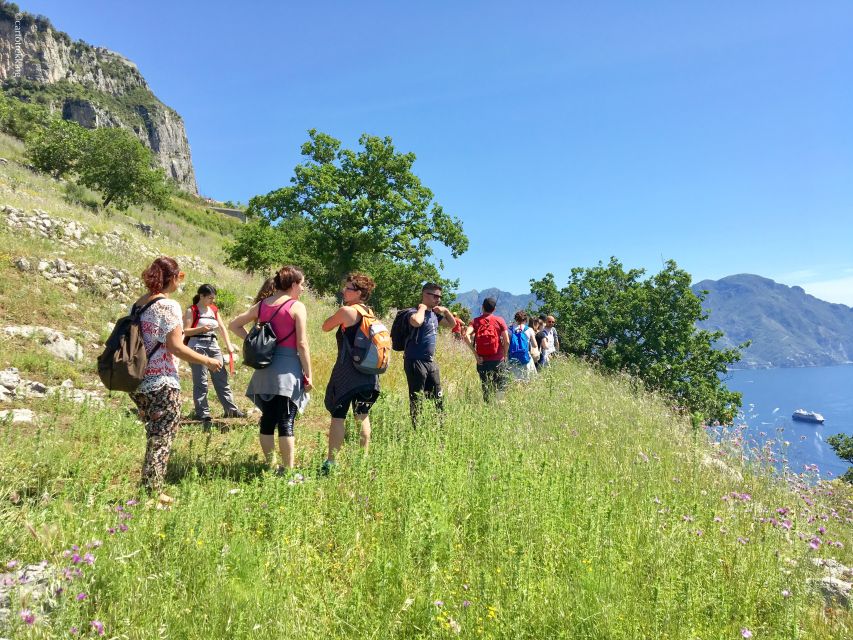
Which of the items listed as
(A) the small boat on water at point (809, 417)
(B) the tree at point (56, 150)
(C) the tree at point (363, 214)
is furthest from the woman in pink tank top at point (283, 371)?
(A) the small boat on water at point (809, 417)

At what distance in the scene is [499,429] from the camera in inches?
209

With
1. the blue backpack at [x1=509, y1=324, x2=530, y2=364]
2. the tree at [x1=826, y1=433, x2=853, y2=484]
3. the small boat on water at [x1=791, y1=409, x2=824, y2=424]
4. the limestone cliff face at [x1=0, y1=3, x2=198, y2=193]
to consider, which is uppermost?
the limestone cliff face at [x1=0, y1=3, x2=198, y2=193]

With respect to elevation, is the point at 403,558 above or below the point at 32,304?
below

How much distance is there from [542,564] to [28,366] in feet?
24.2

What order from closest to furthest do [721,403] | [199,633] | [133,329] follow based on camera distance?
[199,633], [133,329], [721,403]

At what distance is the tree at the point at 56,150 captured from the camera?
2461 centimetres

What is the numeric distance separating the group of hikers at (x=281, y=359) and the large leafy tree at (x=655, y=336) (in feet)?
64.1

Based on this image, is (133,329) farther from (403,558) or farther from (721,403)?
(721,403)

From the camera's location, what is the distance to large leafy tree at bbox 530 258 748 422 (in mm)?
23750

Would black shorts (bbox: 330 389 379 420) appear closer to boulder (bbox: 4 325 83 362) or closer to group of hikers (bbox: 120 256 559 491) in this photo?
group of hikers (bbox: 120 256 559 491)

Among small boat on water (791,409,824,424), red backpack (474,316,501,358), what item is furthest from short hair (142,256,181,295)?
small boat on water (791,409,824,424)

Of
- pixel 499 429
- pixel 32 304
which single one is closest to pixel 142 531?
pixel 499 429

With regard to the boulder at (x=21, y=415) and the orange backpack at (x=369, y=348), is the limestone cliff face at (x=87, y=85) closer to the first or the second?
the boulder at (x=21, y=415)

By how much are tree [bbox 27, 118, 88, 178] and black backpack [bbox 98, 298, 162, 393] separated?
93.3 ft
